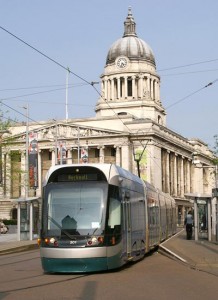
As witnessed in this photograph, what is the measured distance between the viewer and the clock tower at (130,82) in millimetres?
115000

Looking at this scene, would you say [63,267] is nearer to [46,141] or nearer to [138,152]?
[138,152]

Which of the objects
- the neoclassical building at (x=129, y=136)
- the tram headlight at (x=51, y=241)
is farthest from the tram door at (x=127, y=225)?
the neoclassical building at (x=129, y=136)

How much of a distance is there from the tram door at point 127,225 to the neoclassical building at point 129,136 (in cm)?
6393

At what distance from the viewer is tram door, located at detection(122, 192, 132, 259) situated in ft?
54.7

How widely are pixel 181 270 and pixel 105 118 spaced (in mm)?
84506

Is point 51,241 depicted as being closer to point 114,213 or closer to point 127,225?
point 114,213

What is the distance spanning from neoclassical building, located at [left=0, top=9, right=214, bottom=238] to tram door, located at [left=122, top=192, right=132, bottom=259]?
63.9m

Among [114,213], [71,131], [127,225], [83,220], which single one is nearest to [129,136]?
[71,131]

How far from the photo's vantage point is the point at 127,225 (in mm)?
17094

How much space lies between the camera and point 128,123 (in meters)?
99.8

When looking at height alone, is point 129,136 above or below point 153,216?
above

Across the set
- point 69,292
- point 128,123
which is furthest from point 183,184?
point 69,292

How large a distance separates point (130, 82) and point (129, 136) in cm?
2268

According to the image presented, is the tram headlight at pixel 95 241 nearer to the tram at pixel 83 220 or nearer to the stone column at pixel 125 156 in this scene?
the tram at pixel 83 220
